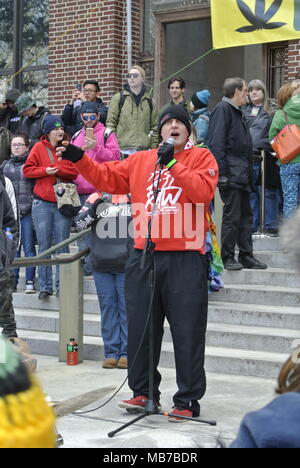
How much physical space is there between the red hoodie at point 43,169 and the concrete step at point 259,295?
2132 mm

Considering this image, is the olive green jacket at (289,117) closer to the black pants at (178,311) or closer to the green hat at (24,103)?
the black pants at (178,311)

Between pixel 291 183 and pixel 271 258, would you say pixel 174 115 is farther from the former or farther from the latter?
pixel 271 258

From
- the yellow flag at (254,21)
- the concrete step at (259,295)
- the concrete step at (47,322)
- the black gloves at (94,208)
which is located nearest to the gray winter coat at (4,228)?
the black gloves at (94,208)

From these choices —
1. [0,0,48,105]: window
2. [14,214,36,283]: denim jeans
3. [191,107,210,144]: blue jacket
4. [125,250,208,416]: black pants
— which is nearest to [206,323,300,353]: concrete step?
[125,250,208,416]: black pants

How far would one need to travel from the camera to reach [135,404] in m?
5.57

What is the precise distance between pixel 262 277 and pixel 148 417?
305 cm

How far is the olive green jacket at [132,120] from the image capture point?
33.7ft

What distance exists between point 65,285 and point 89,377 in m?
1.16

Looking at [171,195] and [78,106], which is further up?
[78,106]

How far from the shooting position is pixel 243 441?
5.30 ft

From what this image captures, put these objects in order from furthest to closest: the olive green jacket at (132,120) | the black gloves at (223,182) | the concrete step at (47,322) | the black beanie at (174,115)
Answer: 1. the olive green jacket at (132,120)
2. the black gloves at (223,182)
3. the concrete step at (47,322)
4. the black beanie at (174,115)

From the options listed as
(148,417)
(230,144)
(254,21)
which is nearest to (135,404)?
(148,417)
